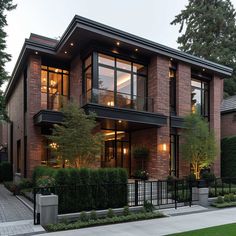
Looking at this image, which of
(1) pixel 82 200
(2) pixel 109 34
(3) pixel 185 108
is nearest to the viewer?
(1) pixel 82 200

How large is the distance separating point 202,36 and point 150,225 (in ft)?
108

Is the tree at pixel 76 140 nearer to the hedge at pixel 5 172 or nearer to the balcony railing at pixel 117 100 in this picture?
the balcony railing at pixel 117 100

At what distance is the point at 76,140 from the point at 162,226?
526 centimetres

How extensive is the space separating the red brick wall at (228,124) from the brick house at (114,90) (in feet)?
11.2

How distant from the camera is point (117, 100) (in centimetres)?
1509

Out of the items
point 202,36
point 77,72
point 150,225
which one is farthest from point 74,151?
point 202,36

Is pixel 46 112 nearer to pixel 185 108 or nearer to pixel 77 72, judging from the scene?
pixel 77 72

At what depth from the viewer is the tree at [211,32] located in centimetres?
3448

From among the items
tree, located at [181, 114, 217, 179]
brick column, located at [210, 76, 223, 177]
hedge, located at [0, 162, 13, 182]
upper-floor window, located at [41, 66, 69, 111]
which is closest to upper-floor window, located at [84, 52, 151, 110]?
upper-floor window, located at [41, 66, 69, 111]

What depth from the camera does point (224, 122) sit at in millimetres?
21719

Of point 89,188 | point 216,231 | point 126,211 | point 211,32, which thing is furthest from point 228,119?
point 211,32

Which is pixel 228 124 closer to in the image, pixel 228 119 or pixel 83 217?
pixel 228 119

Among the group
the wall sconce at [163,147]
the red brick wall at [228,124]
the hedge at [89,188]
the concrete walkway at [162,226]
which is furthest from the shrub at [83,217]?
the red brick wall at [228,124]

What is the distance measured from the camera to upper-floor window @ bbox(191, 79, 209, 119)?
62.5 ft
